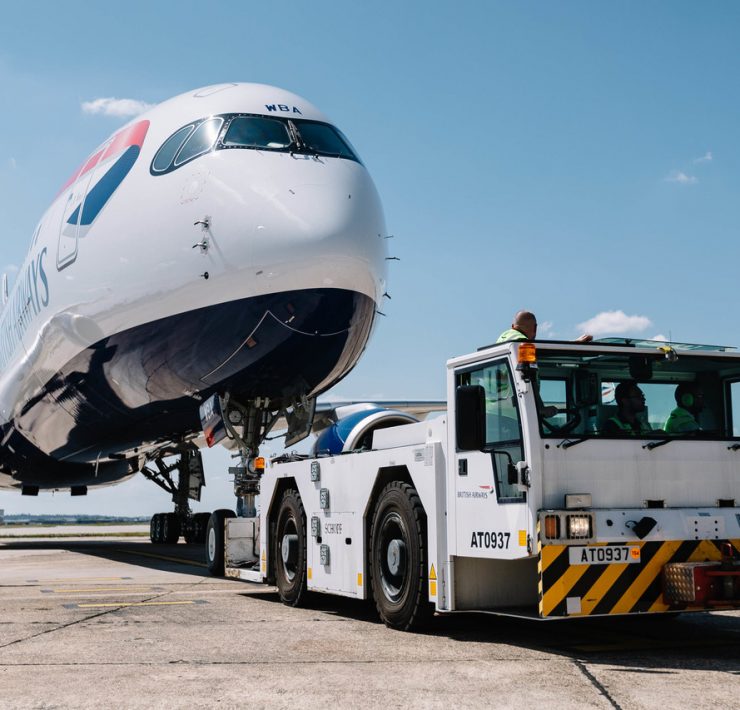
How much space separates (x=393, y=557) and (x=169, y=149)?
6123mm

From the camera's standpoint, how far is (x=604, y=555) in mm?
5926

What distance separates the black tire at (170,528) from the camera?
21.2 metres

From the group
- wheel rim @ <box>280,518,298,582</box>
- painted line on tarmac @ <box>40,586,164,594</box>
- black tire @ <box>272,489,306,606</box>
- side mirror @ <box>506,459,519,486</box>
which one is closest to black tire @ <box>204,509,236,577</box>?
painted line on tarmac @ <box>40,586,164,594</box>

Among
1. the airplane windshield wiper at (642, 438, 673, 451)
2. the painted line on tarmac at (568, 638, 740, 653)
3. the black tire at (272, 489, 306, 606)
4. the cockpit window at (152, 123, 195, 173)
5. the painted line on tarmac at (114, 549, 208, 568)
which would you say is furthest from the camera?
the painted line on tarmac at (114, 549, 208, 568)

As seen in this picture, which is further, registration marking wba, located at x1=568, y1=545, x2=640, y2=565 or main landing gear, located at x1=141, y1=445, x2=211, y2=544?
main landing gear, located at x1=141, y1=445, x2=211, y2=544

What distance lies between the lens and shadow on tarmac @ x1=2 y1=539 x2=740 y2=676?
593cm

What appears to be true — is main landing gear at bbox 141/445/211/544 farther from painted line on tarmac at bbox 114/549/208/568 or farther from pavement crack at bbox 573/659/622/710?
pavement crack at bbox 573/659/622/710

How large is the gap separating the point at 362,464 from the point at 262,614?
1.72 m

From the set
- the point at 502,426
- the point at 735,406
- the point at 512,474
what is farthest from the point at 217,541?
the point at 735,406

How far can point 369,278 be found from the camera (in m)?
10.7

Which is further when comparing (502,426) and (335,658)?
(502,426)

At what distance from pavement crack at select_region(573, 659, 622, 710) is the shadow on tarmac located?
156mm

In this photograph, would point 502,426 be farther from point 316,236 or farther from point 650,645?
point 316,236

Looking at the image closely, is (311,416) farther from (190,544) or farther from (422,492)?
(190,544)
